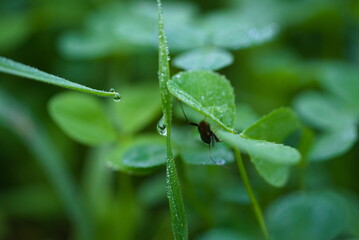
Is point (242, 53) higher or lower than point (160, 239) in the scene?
higher

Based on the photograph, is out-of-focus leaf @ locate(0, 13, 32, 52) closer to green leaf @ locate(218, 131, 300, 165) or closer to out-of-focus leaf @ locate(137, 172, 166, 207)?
out-of-focus leaf @ locate(137, 172, 166, 207)

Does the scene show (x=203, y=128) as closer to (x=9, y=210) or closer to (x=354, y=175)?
(x=354, y=175)

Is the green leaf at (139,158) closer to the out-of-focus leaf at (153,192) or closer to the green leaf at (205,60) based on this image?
the green leaf at (205,60)

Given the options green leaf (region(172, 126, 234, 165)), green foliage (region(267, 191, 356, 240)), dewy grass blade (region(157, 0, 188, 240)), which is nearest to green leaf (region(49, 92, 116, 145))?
green leaf (region(172, 126, 234, 165))

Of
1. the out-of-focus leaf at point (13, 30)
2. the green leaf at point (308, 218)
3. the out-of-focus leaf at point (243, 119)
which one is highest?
the out-of-focus leaf at point (243, 119)

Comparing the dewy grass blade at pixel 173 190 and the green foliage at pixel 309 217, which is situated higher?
the dewy grass blade at pixel 173 190

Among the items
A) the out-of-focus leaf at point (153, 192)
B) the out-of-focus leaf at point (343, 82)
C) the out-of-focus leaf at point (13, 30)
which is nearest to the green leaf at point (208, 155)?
the out-of-focus leaf at point (153, 192)

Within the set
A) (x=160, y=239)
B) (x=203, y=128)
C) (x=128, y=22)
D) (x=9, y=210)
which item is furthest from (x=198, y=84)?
(x=9, y=210)
